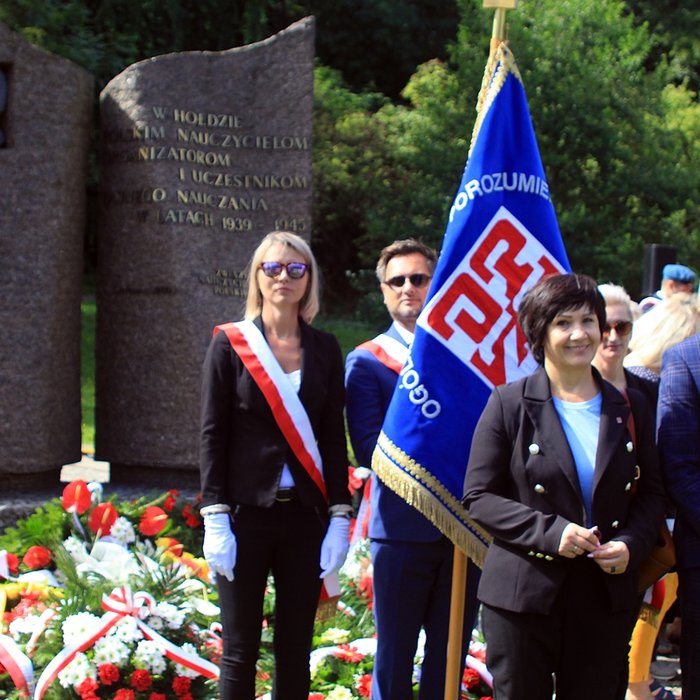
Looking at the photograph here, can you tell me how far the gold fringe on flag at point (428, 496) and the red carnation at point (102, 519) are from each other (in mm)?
1966

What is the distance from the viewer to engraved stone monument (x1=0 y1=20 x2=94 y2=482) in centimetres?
603

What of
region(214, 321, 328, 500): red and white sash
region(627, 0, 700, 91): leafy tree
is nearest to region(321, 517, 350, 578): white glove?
region(214, 321, 328, 500): red and white sash

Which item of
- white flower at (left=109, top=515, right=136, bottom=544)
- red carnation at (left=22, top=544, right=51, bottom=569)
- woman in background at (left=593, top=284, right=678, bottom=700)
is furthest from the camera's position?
white flower at (left=109, top=515, right=136, bottom=544)

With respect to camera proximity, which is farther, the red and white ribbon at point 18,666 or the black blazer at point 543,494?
the red and white ribbon at point 18,666

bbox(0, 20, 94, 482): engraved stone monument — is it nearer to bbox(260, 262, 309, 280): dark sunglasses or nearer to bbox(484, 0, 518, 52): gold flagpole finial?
bbox(260, 262, 309, 280): dark sunglasses

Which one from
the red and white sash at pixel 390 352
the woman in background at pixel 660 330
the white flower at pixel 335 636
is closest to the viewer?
the red and white sash at pixel 390 352

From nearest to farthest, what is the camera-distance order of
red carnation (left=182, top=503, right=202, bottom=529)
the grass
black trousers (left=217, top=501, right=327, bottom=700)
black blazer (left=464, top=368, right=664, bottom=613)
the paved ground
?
black blazer (left=464, top=368, right=664, bottom=613), black trousers (left=217, top=501, right=327, bottom=700), red carnation (left=182, top=503, right=202, bottom=529), the paved ground, the grass

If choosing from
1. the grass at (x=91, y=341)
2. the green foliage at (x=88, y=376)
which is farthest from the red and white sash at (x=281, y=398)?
the grass at (x=91, y=341)

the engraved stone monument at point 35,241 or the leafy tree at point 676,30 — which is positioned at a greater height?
the leafy tree at point 676,30

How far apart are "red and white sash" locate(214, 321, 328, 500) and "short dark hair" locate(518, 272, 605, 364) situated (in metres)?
0.81

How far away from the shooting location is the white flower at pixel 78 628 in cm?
431

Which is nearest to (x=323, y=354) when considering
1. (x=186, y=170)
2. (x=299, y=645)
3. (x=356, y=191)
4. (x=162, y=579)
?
(x=299, y=645)

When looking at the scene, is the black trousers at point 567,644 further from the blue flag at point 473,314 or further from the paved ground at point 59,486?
the paved ground at point 59,486

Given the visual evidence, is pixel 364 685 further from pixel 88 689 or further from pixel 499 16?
pixel 499 16
